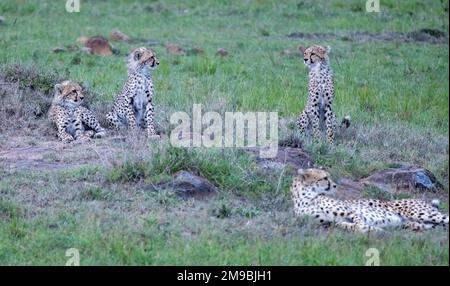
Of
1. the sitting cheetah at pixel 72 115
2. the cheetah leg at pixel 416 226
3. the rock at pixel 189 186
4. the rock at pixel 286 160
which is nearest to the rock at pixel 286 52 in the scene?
the sitting cheetah at pixel 72 115

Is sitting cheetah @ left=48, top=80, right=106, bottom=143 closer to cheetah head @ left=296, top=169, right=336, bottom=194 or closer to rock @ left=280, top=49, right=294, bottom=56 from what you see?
cheetah head @ left=296, top=169, right=336, bottom=194

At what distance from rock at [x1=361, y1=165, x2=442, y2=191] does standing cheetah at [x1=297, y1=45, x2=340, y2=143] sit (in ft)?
6.38

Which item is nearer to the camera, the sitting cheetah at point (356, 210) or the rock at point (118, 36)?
the sitting cheetah at point (356, 210)

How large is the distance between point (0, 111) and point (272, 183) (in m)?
3.84

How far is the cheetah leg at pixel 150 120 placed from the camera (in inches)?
428

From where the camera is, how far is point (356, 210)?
8031 mm

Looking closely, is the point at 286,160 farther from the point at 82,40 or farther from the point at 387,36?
the point at 387,36

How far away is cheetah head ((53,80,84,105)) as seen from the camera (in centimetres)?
1117

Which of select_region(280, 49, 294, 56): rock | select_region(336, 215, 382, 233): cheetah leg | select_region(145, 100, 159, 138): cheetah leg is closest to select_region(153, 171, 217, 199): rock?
select_region(336, 215, 382, 233): cheetah leg

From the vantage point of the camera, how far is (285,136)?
33.7 ft

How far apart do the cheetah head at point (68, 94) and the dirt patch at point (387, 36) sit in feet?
25.3

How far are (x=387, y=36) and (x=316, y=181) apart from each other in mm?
10294

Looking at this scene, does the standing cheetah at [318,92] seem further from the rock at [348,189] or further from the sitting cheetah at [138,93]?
the rock at [348,189]

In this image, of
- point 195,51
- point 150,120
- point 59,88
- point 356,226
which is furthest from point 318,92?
point 195,51
